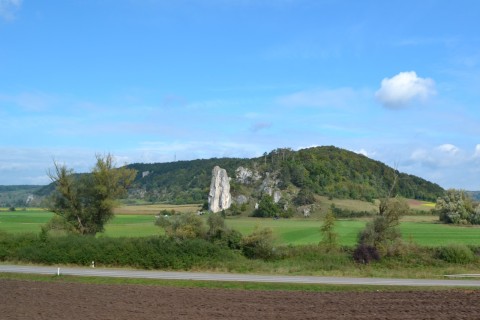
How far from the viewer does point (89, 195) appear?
174 ft

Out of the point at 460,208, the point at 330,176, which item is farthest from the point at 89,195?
the point at 330,176

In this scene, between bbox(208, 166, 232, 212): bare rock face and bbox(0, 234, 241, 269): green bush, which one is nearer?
bbox(0, 234, 241, 269): green bush

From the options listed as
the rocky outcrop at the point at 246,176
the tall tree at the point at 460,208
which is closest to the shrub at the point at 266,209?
the rocky outcrop at the point at 246,176

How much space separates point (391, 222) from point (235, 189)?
316ft

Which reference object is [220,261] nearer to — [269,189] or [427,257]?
[427,257]

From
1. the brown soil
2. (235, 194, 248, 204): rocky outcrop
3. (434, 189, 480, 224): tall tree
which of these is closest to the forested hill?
(235, 194, 248, 204): rocky outcrop

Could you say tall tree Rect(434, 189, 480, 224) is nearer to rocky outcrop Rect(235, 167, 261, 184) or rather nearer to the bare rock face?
the bare rock face

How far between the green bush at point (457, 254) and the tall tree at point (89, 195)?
29.7 meters

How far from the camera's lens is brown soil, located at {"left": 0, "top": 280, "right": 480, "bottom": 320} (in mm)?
19312

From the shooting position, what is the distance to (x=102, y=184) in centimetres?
5231

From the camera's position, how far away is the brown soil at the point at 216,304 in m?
19.3

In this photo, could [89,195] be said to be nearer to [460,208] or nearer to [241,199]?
[460,208]

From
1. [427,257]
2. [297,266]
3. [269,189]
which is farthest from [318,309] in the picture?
[269,189]

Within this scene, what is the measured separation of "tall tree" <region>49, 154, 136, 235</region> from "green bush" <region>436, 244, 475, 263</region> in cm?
2971
